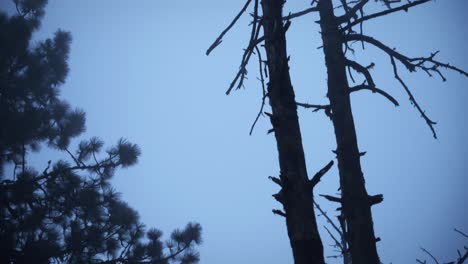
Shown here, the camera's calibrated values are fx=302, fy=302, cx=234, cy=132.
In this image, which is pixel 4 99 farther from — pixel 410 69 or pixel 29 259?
pixel 410 69

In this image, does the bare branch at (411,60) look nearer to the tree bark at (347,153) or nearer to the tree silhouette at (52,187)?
the tree bark at (347,153)

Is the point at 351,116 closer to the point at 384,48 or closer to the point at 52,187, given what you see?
the point at 384,48

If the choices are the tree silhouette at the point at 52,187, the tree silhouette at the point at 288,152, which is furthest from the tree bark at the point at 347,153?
the tree silhouette at the point at 52,187

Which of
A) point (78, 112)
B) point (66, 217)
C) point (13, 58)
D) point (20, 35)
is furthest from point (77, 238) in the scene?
point (20, 35)

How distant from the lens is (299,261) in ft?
6.24

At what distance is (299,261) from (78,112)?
24.5 feet

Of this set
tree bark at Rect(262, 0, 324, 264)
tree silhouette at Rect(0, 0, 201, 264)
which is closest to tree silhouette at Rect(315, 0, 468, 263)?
tree bark at Rect(262, 0, 324, 264)

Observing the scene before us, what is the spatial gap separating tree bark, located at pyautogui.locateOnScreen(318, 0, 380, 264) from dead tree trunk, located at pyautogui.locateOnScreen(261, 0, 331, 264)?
2.02 m

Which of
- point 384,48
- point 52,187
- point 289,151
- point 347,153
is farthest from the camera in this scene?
point 52,187

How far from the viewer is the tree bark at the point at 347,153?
11.9ft

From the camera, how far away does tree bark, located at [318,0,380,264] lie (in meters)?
3.63

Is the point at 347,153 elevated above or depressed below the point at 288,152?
above

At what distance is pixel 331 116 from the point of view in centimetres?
444

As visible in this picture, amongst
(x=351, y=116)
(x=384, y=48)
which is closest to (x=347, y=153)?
(x=351, y=116)
